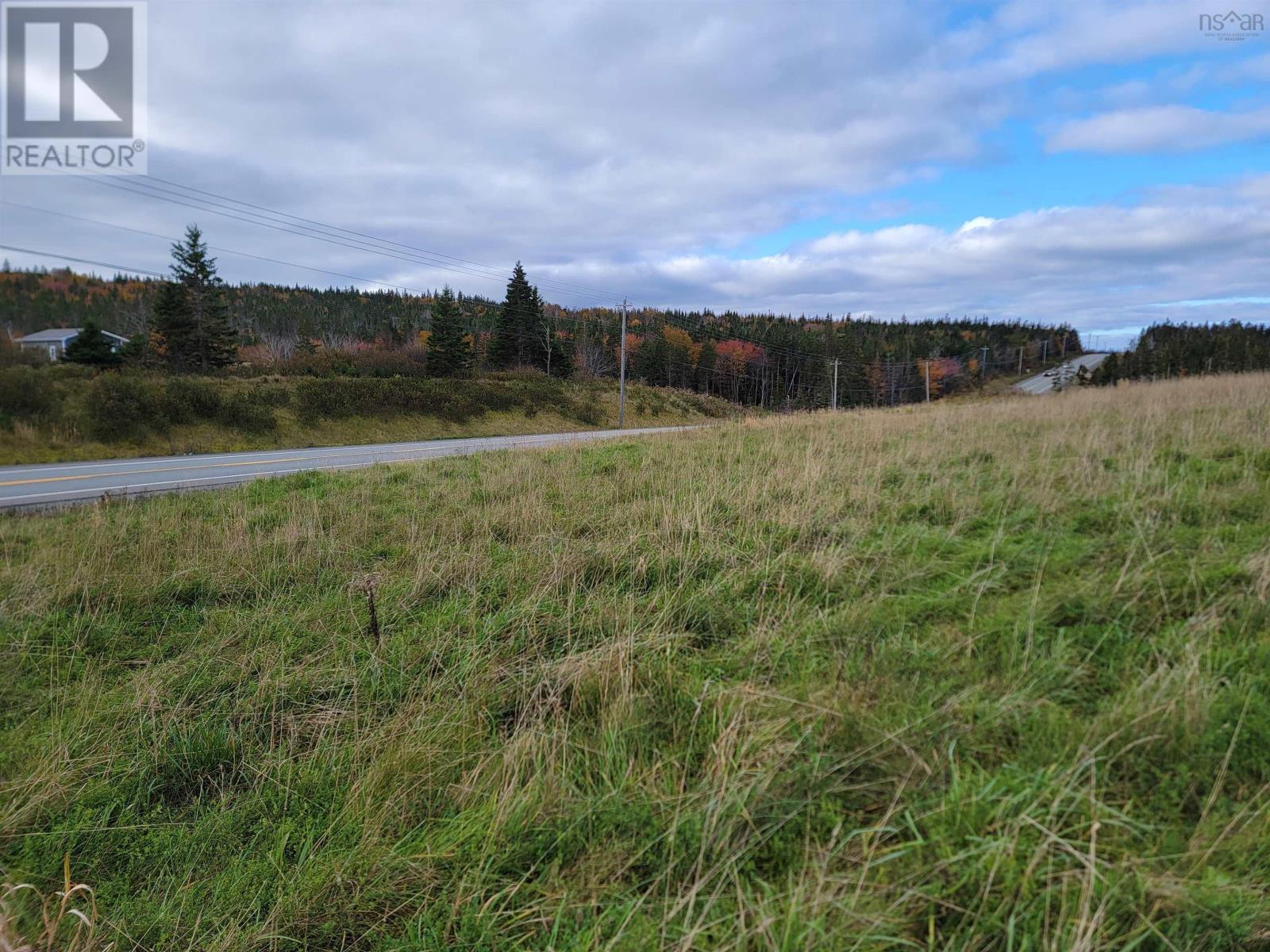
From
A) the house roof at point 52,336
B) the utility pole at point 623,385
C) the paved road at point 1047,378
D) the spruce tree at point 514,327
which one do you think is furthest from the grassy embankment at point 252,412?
the paved road at point 1047,378

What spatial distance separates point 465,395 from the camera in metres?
34.4

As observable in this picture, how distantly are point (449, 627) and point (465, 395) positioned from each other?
32.0 m

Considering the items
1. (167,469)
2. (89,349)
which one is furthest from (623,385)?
(89,349)

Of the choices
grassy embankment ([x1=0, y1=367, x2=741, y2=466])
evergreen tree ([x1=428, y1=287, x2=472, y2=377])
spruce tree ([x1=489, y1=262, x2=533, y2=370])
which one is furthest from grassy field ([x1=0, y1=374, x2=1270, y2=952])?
spruce tree ([x1=489, y1=262, x2=533, y2=370])

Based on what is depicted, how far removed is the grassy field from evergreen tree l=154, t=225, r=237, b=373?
41143 mm

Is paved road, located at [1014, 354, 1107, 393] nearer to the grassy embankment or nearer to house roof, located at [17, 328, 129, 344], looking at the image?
the grassy embankment

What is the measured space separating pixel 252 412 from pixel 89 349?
2007 cm

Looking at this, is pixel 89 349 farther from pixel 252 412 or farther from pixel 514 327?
pixel 514 327

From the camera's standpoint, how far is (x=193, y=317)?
4019 centimetres

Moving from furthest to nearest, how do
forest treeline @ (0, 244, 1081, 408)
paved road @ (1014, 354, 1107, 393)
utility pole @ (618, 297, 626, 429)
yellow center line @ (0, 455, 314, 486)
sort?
paved road @ (1014, 354, 1107, 393) → forest treeline @ (0, 244, 1081, 408) → utility pole @ (618, 297, 626, 429) → yellow center line @ (0, 455, 314, 486)

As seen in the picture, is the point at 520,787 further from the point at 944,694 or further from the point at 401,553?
the point at 401,553

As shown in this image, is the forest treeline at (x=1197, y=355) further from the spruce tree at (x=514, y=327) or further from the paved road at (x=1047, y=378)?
the spruce tree at (x=514, y=327)

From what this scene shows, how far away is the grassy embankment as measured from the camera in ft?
63.8

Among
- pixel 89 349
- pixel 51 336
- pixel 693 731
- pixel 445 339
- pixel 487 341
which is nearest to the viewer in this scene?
pixel 693 731
